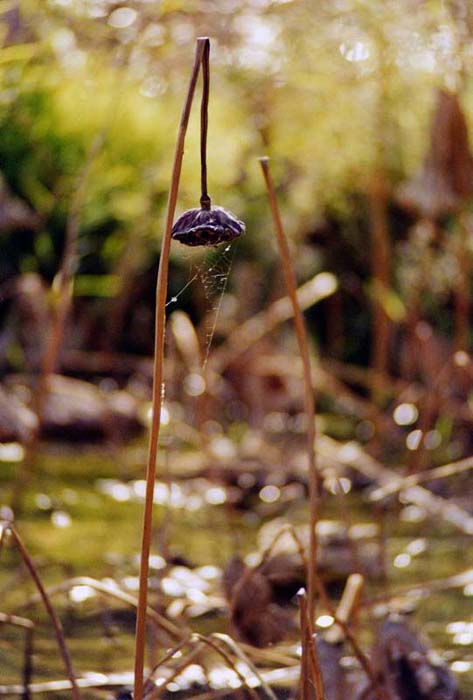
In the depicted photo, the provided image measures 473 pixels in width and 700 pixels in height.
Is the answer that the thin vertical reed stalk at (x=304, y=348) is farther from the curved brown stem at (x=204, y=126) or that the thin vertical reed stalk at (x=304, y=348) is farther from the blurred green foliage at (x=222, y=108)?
the blurred green foliage at (x=222, y=108)

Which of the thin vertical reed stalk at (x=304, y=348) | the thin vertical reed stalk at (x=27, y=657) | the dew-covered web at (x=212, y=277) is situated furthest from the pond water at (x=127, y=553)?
the dew-covered web at (x=212, y=277)

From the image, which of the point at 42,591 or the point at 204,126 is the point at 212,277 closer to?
the point at 204,126

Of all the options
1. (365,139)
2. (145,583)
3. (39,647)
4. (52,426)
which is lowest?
(145,583)

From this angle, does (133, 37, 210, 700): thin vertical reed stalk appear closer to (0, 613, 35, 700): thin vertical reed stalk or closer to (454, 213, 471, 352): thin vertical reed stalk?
(0, 613, 35, 700): thin vertical reed stalk

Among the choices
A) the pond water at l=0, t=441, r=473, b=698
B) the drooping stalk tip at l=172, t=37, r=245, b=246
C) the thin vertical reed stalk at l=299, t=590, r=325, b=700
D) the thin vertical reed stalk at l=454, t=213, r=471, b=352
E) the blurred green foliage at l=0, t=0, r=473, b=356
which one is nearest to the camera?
the drooping stalk tip at l=172, t=37, r=245, b=246

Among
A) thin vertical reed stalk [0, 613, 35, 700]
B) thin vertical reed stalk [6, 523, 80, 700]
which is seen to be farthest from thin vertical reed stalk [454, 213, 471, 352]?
thin vertical reed stalk [6, 523, 80, 700]

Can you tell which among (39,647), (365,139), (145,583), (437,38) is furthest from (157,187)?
(145,583)

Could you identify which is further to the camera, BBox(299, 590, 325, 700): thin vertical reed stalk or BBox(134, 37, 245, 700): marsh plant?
BBox(299, 590, 325, 700): thin vertical reed stalk

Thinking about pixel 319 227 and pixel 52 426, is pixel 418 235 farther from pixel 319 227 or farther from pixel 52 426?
pixel 52 426
